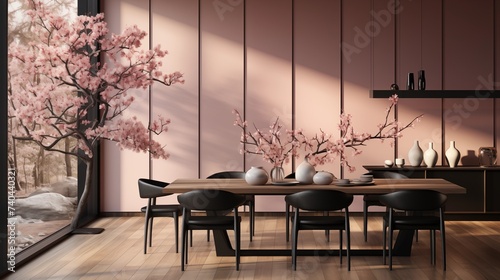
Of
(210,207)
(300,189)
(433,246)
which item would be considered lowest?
(433,246)

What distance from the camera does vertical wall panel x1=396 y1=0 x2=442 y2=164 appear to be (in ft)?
28.6

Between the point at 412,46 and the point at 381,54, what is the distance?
40 cm

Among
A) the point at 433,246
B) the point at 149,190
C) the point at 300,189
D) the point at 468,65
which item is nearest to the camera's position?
the point at 433,246

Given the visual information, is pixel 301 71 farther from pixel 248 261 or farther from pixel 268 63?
pixel 248 261

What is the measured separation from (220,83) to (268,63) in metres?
0.66

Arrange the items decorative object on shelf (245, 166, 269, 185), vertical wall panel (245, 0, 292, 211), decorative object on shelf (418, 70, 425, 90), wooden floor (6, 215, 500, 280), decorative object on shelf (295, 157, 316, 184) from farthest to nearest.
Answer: vertical wall panel (245, 0, 292, 211)
decorative object on shelf (418, 70, 425, 90)
decorative object on shelf (295, 157, 316, 184)
decorative object on shelf (245, 166, 269, 185)
wooden floor (6, 215, 500, 280)

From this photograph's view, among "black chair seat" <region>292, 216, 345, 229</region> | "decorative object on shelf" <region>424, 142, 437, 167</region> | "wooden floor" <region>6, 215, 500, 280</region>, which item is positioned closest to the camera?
"wooden floor" <region>6, 215, 500, 280</region>

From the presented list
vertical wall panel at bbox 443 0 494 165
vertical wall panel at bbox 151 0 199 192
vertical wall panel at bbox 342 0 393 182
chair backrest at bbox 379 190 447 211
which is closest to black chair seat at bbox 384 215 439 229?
chair backrest at bbox 379 190 447 211

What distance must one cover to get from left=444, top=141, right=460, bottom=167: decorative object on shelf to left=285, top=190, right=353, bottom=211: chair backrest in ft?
10.9

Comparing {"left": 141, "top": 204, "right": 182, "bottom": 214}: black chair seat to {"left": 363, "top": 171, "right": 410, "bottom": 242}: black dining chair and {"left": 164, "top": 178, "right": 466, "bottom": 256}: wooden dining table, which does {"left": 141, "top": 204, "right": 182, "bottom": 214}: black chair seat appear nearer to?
{"left": 164, "top": 178, "right": 466, "bottom": 256}: wooden dining table

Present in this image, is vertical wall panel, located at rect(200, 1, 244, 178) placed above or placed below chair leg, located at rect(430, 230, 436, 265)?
above

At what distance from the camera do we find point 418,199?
5.55 m

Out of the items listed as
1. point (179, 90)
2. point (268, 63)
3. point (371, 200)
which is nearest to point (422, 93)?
point (371, 200)

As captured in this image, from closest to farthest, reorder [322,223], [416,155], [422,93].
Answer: [322,223], [422,93], [416,155]
